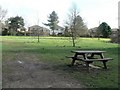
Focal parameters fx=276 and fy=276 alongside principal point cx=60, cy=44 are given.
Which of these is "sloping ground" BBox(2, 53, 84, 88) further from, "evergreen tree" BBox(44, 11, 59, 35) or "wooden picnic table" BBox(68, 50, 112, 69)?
"evergreen tree" BBox(44, 11, 59, 35)

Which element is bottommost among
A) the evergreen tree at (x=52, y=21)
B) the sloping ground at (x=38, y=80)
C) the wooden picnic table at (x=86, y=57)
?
the sloping ground at (x=38, y=80)

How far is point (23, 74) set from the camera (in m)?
10.3

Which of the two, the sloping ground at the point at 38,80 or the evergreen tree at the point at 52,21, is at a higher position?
the evergreen tree at the point at 52,21

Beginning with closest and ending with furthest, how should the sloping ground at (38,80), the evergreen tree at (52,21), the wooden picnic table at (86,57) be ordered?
the sloping ground at (38,80), the wooden picnic table at (86,57), the evergreen tree at (52,21)

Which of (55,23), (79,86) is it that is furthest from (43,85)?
(55,23)

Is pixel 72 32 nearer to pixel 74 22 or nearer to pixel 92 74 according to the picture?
pixel 74 22

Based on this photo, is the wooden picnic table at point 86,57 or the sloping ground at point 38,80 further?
the wooden picnic table at point 86,57

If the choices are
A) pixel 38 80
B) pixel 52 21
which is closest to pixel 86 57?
pixel 38 80

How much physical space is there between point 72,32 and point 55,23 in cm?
8324

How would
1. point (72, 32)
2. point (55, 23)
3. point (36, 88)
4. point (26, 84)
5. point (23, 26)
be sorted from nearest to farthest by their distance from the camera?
point (36, 88) < point (26, 84) < point (72, 32) < point (23, 26) < point (55, 23)

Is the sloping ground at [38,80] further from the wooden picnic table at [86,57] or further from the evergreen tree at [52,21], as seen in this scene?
the evergreen tree at [52,21]

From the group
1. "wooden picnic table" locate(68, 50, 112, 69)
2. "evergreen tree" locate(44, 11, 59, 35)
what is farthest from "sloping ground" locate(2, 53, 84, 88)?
"evergreen tree" locate(44, 11, 59, 35)

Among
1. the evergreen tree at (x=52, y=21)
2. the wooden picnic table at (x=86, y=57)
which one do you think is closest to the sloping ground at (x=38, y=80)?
the wooden picnic table at (x=86, y=57)

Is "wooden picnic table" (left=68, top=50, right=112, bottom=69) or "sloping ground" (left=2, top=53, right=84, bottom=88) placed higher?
"wooden picnic table" (left=68, top=50, right=112, bottom=69)
